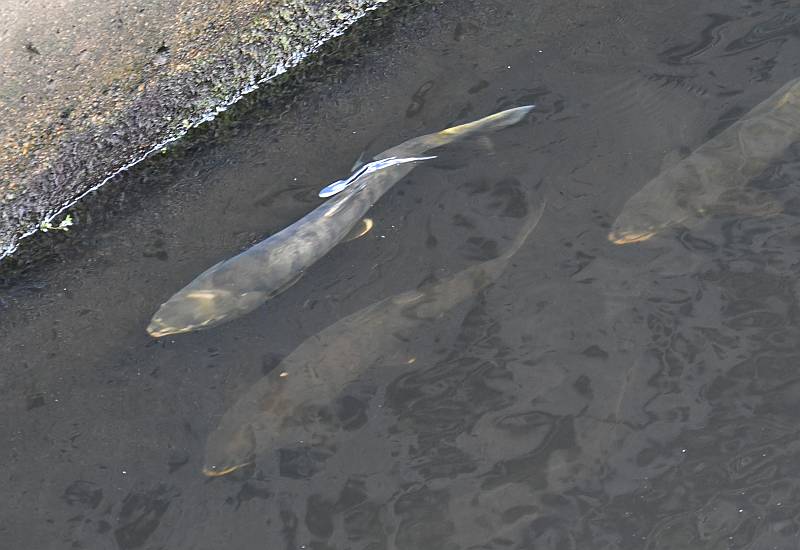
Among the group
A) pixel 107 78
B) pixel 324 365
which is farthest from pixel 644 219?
pixel 107 78

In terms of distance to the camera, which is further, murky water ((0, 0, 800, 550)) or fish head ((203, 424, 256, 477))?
fish head ((203, 424, 256, 477))

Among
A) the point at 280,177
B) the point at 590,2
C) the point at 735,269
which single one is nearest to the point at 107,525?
the point at 280,177

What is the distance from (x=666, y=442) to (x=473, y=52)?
282 cm

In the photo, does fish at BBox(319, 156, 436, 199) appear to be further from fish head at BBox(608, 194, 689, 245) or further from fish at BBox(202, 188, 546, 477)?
fish head at BBox(608, 194, 689, 245)

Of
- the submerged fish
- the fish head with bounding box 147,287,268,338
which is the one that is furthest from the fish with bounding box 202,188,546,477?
the submerged fish

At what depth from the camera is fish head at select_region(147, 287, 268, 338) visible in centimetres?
461

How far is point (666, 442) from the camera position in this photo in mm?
4102

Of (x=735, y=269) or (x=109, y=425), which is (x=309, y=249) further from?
(x=735, y=269)

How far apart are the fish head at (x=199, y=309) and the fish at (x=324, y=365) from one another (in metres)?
0.36

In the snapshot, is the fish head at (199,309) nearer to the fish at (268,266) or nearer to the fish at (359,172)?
the fish at (268,266)

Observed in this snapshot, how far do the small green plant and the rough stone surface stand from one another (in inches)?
0.9

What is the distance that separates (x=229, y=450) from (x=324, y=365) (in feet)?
1.79

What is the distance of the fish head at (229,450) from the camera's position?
417 cm

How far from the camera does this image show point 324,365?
4.41m
